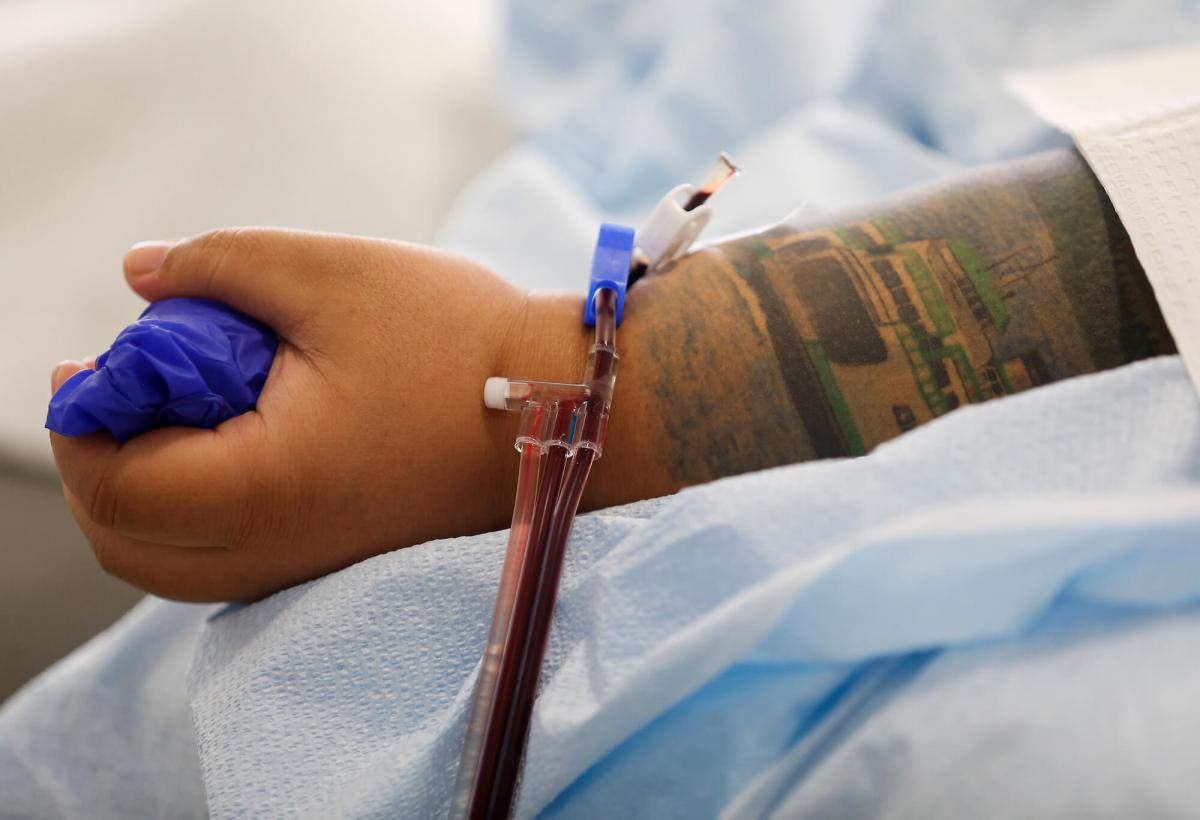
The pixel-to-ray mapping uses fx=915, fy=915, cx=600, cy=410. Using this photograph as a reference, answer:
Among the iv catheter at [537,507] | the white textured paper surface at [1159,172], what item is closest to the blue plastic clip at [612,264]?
the iv catheter at [537,507]

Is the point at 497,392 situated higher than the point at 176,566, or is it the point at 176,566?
the point at 497,392

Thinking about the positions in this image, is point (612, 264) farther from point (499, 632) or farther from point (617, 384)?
point (499, 632)

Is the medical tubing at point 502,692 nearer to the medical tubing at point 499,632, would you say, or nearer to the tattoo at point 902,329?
the medical tubing at point 499,632

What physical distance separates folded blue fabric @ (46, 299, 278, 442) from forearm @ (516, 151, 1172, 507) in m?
0.28

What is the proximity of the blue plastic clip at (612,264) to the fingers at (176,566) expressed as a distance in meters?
0.35

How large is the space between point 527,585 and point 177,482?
284mm

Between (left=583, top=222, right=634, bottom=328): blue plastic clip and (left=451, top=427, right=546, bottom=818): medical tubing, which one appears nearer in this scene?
(left=451, top=427, right=546, bottom=818): medical tubing

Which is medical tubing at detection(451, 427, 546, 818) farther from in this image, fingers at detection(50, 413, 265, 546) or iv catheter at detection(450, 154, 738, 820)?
fingers at detection(50, 413, 265, 546)

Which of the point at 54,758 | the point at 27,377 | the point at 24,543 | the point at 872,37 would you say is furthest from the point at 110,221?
the point at 872,37

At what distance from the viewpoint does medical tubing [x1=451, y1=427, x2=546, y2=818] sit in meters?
0.59

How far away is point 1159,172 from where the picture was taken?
714mm

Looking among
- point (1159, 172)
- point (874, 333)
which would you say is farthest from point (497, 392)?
point (1159, 172)

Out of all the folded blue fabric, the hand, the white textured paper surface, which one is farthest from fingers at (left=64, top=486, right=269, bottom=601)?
the white textured paper surface

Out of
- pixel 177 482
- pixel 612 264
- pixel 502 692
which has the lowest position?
pixel 502 692
